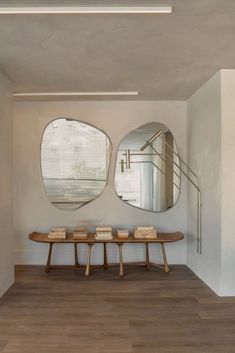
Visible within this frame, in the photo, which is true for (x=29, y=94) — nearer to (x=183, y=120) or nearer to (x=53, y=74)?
(x=53, y=74)

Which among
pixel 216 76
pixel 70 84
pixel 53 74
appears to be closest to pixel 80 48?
pixel 53 74

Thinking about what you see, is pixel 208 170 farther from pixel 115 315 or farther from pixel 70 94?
pixel 70 94

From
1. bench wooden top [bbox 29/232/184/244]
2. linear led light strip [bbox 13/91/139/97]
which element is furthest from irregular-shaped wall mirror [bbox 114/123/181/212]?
linear led light strip [bbox 13/91/139/97]

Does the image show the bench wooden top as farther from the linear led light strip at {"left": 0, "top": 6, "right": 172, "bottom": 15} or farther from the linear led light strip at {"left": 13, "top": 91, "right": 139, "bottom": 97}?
the linear led light strip at {"left": 0, "top": 6, "right": 172, "bottom": 15}

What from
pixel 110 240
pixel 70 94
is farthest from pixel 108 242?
pixel 70 94

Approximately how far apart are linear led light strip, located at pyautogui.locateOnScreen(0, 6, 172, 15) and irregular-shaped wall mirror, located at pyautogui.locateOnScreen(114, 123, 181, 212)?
2.75 meters

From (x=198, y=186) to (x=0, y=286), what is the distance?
2.77 metres

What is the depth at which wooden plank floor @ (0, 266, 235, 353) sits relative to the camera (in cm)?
252

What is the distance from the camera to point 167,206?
495cm

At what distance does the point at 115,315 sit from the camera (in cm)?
306

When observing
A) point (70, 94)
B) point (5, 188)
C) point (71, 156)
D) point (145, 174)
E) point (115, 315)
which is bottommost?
point (115, 315)

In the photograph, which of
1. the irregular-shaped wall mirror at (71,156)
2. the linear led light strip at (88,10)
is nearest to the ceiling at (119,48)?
the linear led light strip at (88,10)

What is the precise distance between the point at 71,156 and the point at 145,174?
46.7 inches

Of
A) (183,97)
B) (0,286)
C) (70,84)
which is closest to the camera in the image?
(0,286)
